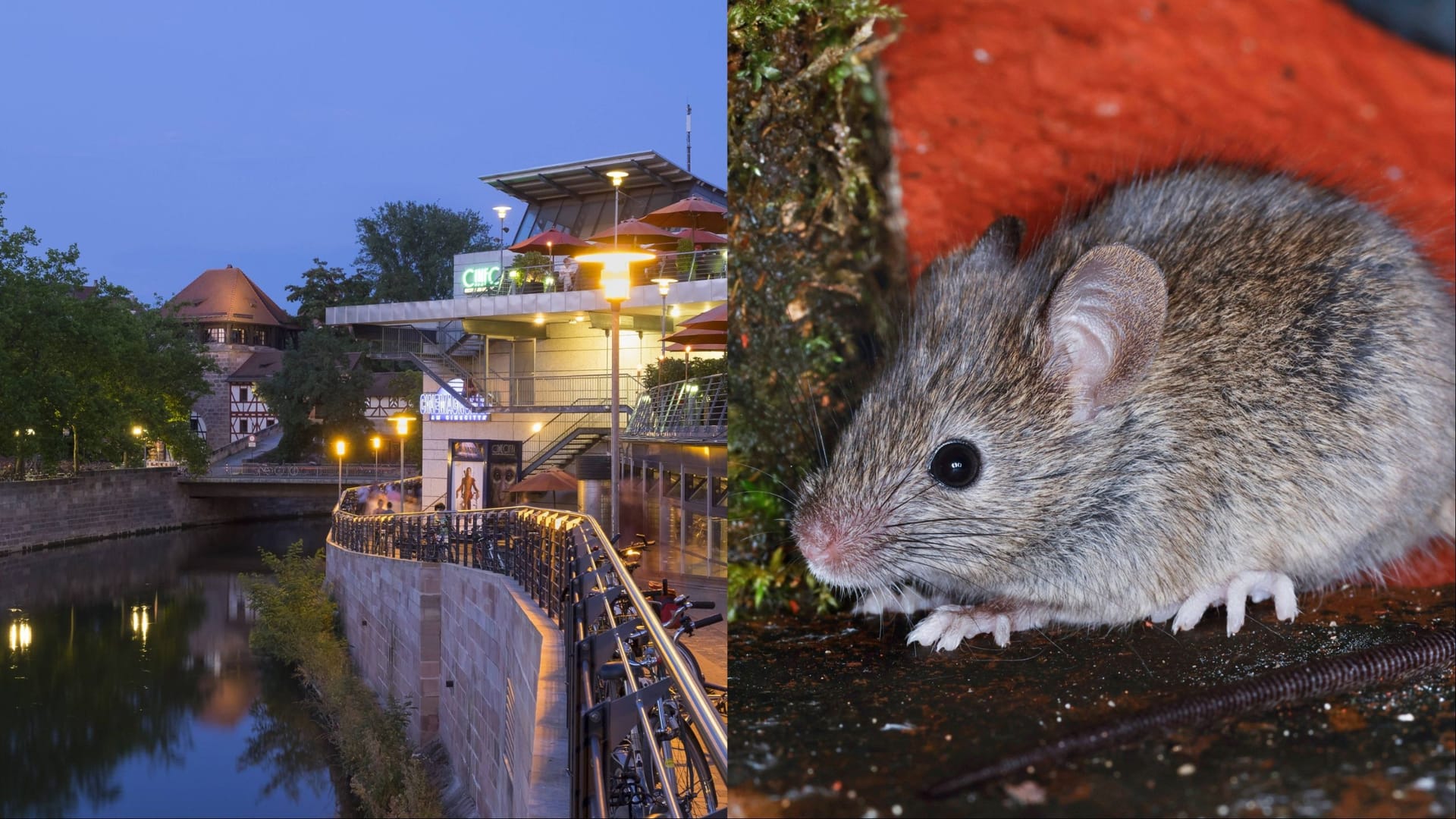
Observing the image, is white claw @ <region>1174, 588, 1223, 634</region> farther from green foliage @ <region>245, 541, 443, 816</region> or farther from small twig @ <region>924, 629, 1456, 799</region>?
green foliage @ <region>245, 541, 443, 816</region>

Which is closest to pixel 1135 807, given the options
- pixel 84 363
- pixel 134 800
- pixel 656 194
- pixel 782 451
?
pixel 782 451

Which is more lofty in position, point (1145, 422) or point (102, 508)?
point (1145, 422)

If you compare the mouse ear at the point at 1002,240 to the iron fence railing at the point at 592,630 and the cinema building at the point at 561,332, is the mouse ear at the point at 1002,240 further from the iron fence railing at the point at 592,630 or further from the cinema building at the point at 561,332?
the cinema building at the point at 561,332

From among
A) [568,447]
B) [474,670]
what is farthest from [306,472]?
[474,670]

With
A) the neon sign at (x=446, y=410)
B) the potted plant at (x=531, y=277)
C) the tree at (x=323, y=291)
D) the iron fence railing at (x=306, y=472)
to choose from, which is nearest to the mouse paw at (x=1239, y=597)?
the potted plant at (x=531, y=277)

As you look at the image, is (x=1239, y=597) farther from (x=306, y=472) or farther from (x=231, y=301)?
(x=231, y=301)

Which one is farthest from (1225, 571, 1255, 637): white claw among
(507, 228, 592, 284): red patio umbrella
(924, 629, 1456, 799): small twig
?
(507, 228, 592, 284): red patio umbrella

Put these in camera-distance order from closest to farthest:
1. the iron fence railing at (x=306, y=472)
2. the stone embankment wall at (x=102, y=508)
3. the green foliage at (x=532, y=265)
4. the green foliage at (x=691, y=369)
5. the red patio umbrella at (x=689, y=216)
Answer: the green foliage at (x=691, y=369) < the red patio umbrella at (x=689, y=216) < the green foliage at (x=532, y=265) < the stone embankment wall at (x=102, y=508) < the iron fence railing at (x=306, y=472)

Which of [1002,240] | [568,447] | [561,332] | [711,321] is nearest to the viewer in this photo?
[1002,240]
